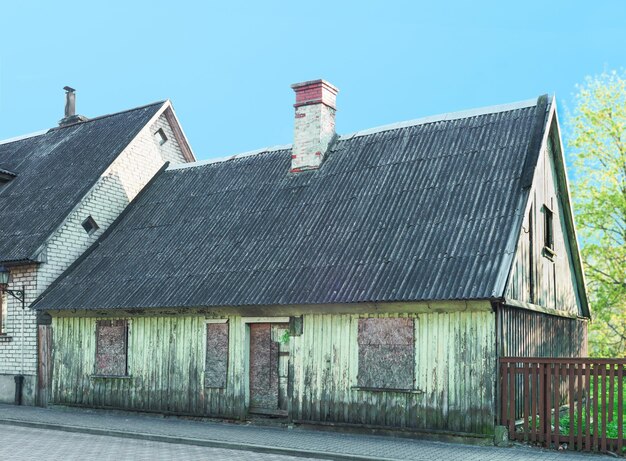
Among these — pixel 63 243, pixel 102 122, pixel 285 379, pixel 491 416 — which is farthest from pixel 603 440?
pixel 102 122

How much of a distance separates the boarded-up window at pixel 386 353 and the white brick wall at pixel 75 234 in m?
9.50

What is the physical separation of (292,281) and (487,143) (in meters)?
5.25

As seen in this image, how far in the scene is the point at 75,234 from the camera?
70.2 ft

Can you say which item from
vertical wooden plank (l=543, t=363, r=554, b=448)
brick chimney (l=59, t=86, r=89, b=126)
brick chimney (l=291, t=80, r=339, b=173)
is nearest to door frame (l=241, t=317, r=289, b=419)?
brick chimney (l=291, t=80, r=339, b=173)

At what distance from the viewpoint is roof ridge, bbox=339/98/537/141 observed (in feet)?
59.7

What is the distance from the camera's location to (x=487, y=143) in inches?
685

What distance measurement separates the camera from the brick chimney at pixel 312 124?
2039 cm

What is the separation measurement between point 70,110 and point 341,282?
16.7m

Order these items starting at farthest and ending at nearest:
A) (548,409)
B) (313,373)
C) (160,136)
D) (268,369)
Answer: (160,136)
(268,369)
(313,373)
(548,409)

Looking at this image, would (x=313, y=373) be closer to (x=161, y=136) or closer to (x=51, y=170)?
(x=161, y=136)

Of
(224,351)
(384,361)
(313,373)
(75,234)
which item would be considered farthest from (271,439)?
(75,234)

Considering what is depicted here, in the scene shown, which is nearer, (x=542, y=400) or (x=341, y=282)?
(x=542, y=400)

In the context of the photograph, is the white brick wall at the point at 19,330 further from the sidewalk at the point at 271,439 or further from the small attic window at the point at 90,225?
the sidewalk at the point at 271,439

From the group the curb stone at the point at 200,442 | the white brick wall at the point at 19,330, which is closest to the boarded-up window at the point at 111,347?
the white brick wall at the point at 19,330
